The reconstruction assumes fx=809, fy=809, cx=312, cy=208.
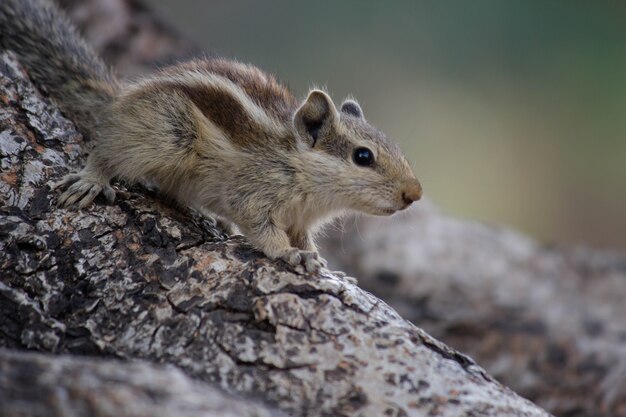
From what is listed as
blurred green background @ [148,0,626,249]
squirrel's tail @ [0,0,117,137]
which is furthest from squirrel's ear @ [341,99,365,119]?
blurred green background @ [148,0,626,249]

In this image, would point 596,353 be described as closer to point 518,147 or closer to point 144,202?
point 144,202

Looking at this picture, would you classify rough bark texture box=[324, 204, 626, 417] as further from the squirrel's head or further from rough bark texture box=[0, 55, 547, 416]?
rough bark texture box=[0, 55, 547, 416]

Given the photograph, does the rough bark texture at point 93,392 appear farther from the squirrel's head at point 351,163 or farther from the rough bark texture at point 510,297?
the rough bark texture at point 510,297

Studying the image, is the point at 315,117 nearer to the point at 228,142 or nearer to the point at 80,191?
the point at 228,142

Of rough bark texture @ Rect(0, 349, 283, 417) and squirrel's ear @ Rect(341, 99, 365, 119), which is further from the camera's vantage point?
squirrel's ear @ Rect(341, 99, 365, 119)

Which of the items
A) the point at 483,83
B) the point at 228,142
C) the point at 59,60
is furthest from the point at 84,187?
the point at 483,83

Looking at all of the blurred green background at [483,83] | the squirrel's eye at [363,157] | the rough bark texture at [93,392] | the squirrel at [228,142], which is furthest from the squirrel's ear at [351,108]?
the blurred green background at [483,83]

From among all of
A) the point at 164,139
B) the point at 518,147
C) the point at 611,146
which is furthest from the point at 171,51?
the point at 611,146
